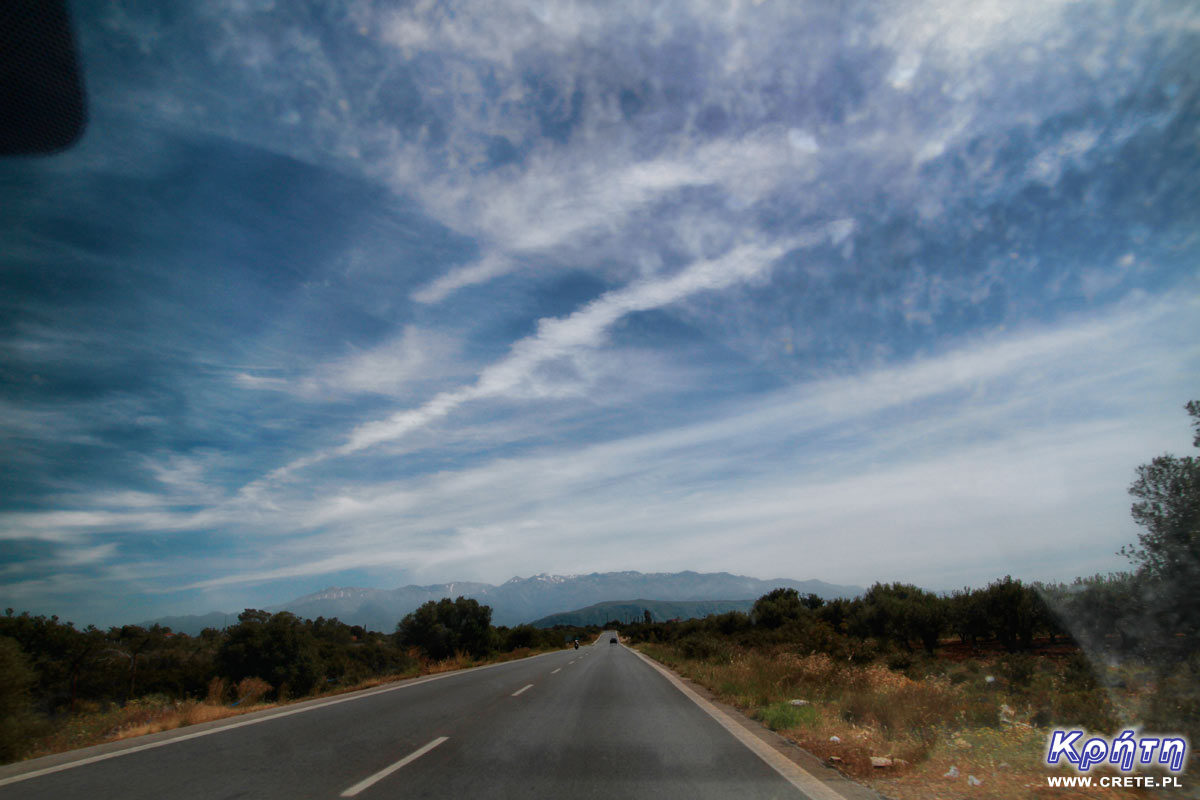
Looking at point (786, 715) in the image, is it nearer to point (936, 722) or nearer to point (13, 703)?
point (936, 722)

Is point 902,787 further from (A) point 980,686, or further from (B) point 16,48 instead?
(B) point 16,48

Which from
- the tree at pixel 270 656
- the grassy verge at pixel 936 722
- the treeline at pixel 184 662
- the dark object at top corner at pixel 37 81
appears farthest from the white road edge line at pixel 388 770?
the tree at pixel 270 656

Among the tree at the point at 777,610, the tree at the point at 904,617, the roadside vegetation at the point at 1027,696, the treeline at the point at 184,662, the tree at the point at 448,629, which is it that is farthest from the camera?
the tree at the point at 448,629

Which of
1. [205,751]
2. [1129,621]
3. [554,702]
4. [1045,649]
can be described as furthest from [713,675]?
[1045,649]

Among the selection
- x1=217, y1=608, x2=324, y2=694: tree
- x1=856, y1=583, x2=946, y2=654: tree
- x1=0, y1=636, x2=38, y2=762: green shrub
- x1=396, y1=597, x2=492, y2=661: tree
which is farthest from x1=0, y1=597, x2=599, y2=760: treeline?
x1=856, y1=583, x2=946, y2=654: tree

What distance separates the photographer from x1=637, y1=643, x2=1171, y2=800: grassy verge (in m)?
5.91

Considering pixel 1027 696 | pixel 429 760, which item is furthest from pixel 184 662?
pixel 1027 696

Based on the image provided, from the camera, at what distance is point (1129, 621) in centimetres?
934

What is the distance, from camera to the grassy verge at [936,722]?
233 inches

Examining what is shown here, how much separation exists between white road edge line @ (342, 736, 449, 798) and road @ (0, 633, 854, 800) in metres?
0.02

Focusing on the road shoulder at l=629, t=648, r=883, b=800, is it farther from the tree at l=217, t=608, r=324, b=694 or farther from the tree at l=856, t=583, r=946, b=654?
the tree at l=217, t=608, r=324, b=694

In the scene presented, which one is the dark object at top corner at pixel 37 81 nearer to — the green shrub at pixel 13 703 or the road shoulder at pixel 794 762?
the green shrub at pixel 13 703

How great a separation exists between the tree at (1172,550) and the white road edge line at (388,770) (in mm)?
10342

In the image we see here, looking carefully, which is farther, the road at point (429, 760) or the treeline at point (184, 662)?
the treeline at point (184, 662)
